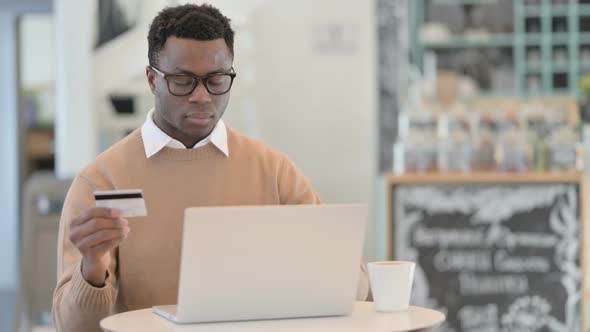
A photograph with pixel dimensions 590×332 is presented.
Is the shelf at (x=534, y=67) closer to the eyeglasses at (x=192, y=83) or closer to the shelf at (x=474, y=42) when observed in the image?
the shelf at (x=474, y=42)

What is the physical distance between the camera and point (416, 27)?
33.6 ft

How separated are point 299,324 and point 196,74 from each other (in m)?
0.55

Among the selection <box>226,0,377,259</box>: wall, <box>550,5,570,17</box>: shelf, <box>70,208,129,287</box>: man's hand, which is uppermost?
<box>550,5,570,17</box>: shelf

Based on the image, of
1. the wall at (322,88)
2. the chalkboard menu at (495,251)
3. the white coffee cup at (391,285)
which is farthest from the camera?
the wall at (322,88)

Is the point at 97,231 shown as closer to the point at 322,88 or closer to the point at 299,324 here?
the point at 299,324

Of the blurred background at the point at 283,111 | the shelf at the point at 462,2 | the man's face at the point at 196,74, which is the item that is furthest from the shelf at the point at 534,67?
the man's face at the point at 196,74

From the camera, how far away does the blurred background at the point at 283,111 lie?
15.0 feet

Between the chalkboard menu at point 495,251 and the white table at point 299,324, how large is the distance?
2634mm

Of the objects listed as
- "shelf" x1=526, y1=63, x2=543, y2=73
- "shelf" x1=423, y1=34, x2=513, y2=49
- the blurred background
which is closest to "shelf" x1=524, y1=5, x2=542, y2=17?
"shelf" x1=423, y1=34, x2=513, y2=49

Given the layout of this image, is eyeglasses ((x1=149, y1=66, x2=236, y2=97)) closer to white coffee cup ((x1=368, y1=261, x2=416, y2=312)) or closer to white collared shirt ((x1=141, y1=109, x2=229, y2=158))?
white collared shirt ((x1=141, y1=109, x2=229, y2=158))

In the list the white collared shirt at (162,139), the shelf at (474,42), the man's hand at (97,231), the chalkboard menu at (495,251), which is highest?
the shelf at (474,42)

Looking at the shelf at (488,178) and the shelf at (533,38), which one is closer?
the shelf at (488,178)

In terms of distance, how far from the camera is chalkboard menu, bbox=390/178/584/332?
4.39 m

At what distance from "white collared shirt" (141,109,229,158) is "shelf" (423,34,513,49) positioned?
26.9 ft
